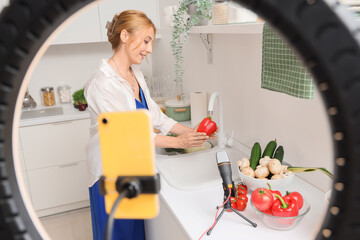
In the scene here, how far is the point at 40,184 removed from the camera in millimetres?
2525

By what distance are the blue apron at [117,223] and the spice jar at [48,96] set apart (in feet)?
4.74

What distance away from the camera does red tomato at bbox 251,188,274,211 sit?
0.95m

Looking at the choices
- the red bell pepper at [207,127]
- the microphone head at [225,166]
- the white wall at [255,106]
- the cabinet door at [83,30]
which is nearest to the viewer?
the microphone head at [225,166]

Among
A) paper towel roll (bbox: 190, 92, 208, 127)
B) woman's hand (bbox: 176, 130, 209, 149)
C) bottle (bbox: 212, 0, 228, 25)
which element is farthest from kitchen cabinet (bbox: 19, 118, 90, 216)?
bottle (bbox: 212, 0, 228, 25)

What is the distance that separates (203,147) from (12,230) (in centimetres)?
157

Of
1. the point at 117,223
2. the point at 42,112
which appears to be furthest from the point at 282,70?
the point at 42,112

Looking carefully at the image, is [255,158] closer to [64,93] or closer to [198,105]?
[198,105]

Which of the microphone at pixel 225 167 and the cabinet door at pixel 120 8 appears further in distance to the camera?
the cabinet door at pixel 120 8

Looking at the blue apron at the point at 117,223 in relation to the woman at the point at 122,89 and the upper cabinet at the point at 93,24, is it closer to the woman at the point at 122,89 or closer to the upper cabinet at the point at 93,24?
the woman at the point at 122,89

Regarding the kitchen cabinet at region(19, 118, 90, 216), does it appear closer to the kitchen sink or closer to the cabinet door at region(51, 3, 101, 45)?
the kitchen sink

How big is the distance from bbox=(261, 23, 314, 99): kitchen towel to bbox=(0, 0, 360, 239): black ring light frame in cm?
73

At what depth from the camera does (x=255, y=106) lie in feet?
5.06

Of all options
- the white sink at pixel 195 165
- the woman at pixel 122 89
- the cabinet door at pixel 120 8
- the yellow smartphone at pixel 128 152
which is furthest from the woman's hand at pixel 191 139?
the cabinet door at pixel 120 8

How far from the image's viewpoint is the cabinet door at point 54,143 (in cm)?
241
